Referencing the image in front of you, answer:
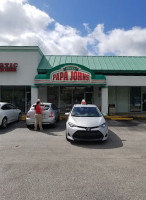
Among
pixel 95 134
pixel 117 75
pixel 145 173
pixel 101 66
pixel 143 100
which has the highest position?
pixel 101 66

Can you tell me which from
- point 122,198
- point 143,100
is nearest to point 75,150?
point 122,198

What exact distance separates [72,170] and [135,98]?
15.7m

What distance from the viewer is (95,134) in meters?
6.01

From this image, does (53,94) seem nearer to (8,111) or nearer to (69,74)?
(69,74)

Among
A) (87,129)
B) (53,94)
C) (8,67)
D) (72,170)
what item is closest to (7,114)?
(87,129)

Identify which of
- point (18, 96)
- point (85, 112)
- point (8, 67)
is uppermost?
point (8, 67)

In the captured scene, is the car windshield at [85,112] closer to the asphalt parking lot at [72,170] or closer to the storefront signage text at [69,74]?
the asphalt parking lot at [72,170]

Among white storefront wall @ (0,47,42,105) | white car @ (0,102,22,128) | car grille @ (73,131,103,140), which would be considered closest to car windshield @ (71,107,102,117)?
car grille @ (73,131,103,140)

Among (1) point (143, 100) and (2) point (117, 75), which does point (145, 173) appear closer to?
(2) point (117, 75)

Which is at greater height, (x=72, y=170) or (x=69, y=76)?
(x=69, y=76)

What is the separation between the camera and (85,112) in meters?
7.66

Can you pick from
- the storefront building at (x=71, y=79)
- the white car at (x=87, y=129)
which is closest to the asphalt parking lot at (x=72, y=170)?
the white car at (x=87, y=129)

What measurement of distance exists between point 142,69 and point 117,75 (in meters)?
2.62

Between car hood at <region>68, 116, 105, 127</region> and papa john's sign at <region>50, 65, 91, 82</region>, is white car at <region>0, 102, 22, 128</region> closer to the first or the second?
papa john's sign at <region>50, 65, 91, 82</region>
